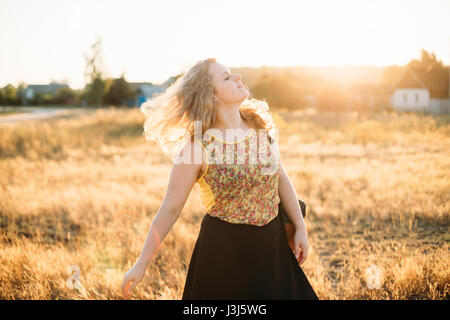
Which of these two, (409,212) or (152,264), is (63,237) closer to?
(152,264)

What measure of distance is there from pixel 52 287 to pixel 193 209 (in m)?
2.64

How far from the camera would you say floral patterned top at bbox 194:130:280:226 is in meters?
1.82

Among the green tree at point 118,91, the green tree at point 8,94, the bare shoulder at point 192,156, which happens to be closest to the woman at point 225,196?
the bare shoulder at point 192,156

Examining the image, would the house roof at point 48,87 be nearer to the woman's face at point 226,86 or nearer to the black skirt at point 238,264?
the woman's face at point 226,86

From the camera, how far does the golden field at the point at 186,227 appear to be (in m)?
3.18

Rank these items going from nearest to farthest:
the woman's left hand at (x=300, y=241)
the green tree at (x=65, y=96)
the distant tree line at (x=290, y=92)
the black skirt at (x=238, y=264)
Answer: the black skirt at (x=238, y=264)
the woman's left hand at (x=300, y=241)
the distant tree line at (x=290, y=92)
the green tree at (x=65, y=96)

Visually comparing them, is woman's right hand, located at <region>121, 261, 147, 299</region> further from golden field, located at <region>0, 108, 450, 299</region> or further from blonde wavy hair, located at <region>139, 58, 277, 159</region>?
golden field, located at <region>0, 108, 450, 299</region>

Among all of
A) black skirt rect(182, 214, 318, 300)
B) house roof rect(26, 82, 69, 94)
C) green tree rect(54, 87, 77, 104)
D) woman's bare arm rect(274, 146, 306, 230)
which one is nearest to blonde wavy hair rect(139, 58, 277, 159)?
woman's bare arm rect(274, 146, 306, 230)

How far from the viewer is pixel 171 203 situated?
1.76 m

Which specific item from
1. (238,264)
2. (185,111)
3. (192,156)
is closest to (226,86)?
(185,111)

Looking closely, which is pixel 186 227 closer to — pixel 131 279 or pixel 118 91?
pixel 131 279

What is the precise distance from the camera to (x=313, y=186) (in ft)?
22.4

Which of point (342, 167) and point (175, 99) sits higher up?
point (175, 99)
